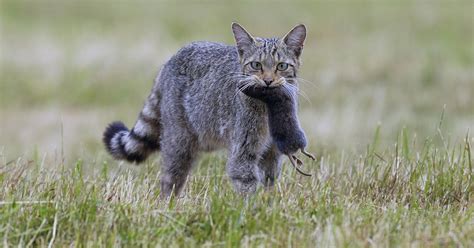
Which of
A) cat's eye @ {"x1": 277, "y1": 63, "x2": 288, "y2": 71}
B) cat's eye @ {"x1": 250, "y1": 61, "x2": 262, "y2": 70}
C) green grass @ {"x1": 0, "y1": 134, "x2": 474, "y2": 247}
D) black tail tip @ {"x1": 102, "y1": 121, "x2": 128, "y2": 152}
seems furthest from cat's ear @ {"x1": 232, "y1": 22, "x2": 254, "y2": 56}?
black tail tip @ {"x1": 102, "y1": 121, "x2": 128, "y2": 152}

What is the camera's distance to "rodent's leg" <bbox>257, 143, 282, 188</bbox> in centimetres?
646

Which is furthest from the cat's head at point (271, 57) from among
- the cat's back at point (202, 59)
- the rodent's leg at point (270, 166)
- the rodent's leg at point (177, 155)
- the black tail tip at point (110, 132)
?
the black tail tip at point (110, 132)

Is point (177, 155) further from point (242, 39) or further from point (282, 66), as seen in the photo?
point (282, 66)

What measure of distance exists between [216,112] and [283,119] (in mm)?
821

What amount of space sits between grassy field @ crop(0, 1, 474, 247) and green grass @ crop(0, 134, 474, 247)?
0.04 feet

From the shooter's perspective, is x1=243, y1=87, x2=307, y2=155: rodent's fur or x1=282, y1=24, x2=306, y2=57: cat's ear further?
x1=282, y1=24, x2=306, y2=57: cat's ear

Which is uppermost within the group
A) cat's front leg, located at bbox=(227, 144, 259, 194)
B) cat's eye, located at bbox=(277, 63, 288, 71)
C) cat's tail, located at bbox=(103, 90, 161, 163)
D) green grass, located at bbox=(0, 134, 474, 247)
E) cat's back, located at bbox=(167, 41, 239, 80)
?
cat's back, located at bbox=(167, 41, 239, 80)

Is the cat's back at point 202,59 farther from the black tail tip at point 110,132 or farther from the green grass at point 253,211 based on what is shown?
the green grass at point 253,211

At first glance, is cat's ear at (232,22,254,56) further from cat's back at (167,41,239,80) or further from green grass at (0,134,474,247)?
green grass at (0,134,474,247)

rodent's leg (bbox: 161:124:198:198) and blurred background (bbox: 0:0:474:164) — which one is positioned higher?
blurred background (bbox: 0:0:474:164)

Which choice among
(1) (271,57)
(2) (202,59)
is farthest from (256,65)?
(2) (202,59)

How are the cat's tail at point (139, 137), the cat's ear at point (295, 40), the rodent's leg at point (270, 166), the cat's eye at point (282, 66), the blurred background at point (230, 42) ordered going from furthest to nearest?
the blurred background at point (230, 42) < the cat's tail at point (139, 137) < the rodent's leg at point (270, 166) < the cat's ear at point (295, 40) < the cat's eye at point (282, 66)

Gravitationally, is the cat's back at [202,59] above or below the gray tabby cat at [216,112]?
above

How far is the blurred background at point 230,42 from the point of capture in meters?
11.7
